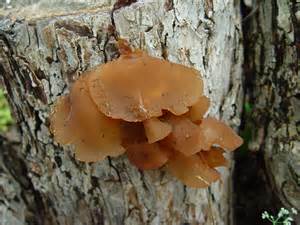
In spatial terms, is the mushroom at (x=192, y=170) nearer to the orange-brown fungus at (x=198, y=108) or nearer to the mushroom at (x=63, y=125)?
the orange-brown fungus at (x=198, y=108)

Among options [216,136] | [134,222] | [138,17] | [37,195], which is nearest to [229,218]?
[134,222]

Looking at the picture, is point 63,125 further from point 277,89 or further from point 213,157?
point 277,89

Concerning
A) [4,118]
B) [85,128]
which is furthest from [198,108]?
[4,118]

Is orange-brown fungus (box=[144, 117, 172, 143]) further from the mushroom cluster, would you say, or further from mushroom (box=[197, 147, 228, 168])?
mushroom (box=[197, 147, 228, 168])

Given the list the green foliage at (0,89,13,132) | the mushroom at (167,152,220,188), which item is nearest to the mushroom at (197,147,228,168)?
the mushroom at (167,152,220,188)

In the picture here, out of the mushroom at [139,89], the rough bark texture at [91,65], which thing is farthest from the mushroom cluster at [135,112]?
the rough bark texture at [91,65]

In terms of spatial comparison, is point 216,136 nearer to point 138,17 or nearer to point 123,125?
point 123,125

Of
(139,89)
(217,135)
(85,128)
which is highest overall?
(139,89)
